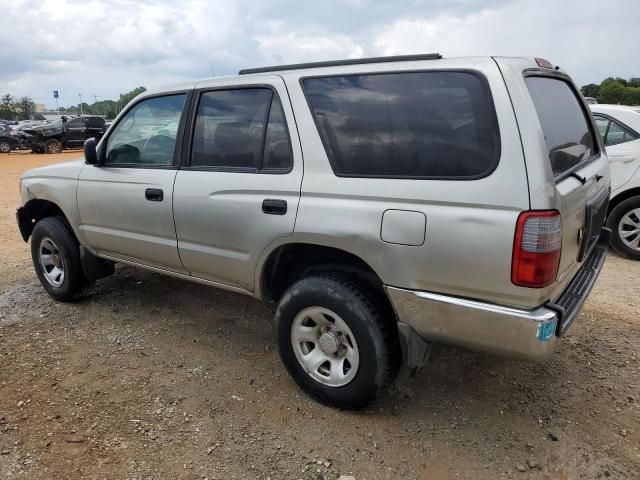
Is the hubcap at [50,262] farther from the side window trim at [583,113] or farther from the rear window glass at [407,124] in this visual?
the side window trim at [583,113]

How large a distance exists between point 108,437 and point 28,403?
0.69 m

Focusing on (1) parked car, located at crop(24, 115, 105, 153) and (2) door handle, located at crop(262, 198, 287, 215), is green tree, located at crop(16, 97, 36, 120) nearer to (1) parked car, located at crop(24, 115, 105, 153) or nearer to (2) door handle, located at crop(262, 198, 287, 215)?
(1) parked car, located at crop(24, 115, 105, 153)

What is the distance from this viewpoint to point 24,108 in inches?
3228

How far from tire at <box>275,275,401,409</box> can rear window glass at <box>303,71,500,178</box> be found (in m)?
0.67

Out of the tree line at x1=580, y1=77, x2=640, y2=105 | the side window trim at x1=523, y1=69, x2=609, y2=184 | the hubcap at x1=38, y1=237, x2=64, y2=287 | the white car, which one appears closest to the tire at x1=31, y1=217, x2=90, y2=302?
the hubcap at x1=38, y1=237, x2=64, y2=287

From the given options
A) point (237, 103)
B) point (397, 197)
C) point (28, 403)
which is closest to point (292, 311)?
point (397, 197)

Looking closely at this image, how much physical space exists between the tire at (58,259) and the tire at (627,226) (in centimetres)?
554

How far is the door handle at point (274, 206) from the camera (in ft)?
9.39

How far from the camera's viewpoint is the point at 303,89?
114 inches

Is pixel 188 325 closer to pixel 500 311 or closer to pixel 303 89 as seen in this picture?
pixel 303 89

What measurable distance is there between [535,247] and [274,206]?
140 cm

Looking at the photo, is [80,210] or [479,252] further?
[80,210]

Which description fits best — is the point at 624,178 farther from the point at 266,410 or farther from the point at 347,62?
the point at 266,410

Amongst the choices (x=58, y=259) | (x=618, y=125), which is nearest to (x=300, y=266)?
(x=58, y=259)
